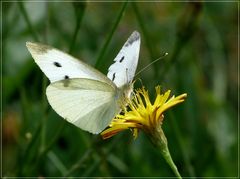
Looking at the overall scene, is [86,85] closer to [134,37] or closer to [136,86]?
[134,37]

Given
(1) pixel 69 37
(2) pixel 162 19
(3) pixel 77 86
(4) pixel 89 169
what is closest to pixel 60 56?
(3) pixel 77 86

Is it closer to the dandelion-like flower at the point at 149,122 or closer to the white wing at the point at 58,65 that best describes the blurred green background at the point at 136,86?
the white wing at the point at 58,65

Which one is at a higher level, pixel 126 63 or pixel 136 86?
pixel 126 63

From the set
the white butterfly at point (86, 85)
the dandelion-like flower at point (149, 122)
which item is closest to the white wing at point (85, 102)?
the white butterfly at point (86, 85)

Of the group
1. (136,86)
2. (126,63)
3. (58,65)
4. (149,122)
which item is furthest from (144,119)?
(136,86)

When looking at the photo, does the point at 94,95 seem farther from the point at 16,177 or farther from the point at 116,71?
the point at 16,177

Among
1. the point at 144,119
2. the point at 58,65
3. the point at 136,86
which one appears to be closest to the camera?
the point at 144,119

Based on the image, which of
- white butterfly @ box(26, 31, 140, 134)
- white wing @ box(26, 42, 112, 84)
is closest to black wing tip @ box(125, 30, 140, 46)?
white butterfly @ box(26, 31, 140, 134)

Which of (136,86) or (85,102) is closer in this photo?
(85,102)
